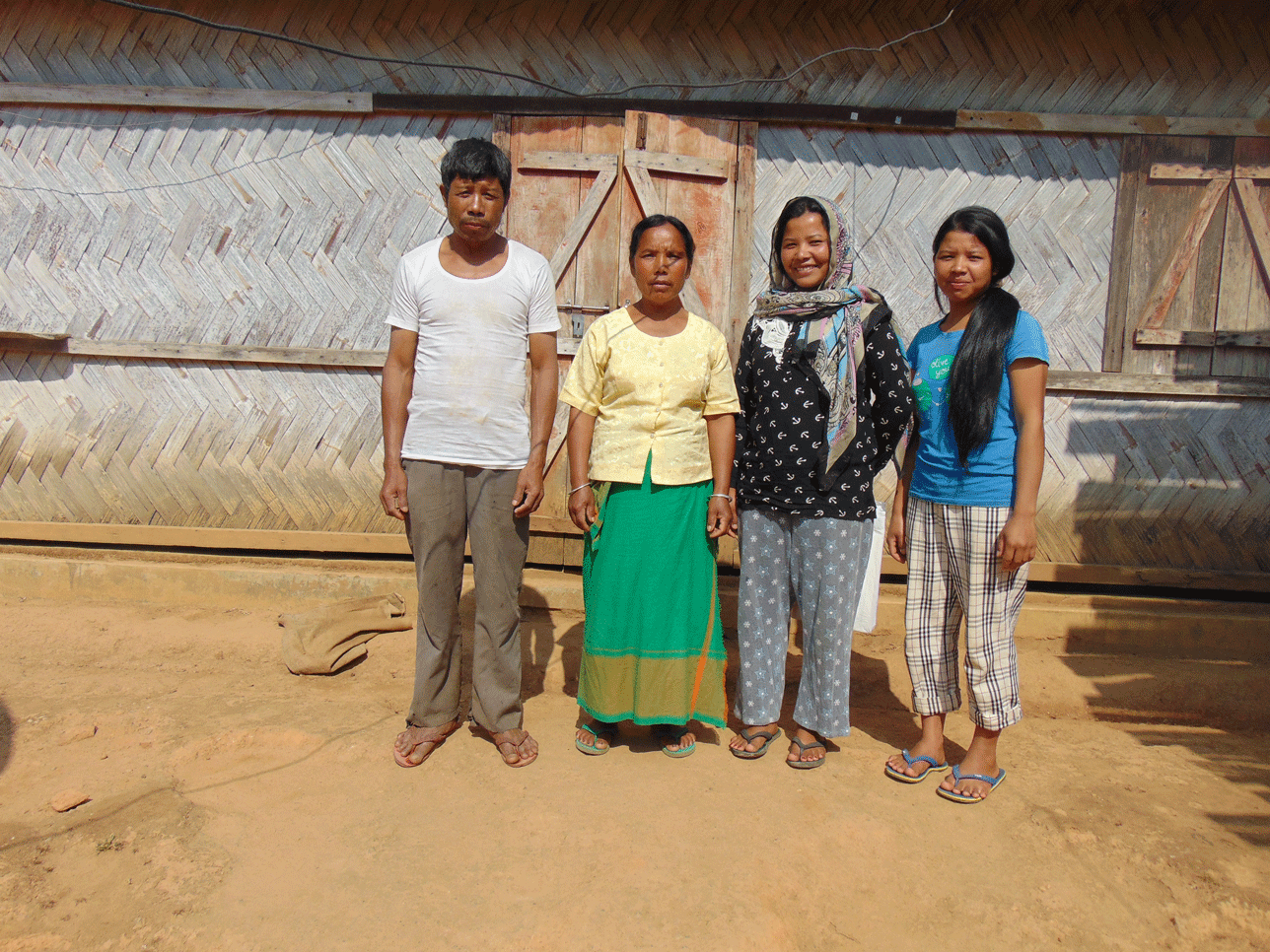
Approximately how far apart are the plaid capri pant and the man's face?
1763 mm

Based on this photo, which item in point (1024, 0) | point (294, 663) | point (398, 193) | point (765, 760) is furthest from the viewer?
point (398, 193)

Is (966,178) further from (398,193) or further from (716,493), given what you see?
(398,193)

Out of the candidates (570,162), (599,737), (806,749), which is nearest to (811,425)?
(806,749)

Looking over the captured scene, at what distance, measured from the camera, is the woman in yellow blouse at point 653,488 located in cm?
284

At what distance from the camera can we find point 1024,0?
4.26m

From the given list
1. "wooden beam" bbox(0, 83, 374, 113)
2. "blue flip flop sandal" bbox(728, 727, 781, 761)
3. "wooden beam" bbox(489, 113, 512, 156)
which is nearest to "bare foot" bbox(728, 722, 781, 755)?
"blue flip flop sandal" bbox(728, 727, 781, 761)

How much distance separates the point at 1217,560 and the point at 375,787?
4.42 meters

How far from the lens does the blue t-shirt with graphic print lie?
8.61ft

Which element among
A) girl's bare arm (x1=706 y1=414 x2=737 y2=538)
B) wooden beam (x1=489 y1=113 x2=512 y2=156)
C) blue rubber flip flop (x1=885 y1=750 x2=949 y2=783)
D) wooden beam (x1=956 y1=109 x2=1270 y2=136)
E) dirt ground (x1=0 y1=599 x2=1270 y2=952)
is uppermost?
wooden beam (x1=956 y1=109 x2=1270 y2=136)

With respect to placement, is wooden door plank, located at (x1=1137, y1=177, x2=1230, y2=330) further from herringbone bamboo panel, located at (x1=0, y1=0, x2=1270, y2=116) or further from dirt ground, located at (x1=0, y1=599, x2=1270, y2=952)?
dirt ground, located at (x1=0, y1=599, x2=1270, y2=952)

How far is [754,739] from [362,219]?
3.44 m

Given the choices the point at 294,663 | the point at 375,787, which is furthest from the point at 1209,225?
the point at 294,663

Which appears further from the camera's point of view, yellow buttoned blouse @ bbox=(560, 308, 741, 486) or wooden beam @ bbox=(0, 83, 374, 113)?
wooden beam @ bbox=(0, 83, 374, 113)

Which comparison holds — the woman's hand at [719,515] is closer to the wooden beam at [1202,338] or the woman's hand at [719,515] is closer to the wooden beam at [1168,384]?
the wooden beam at [1168,384]
